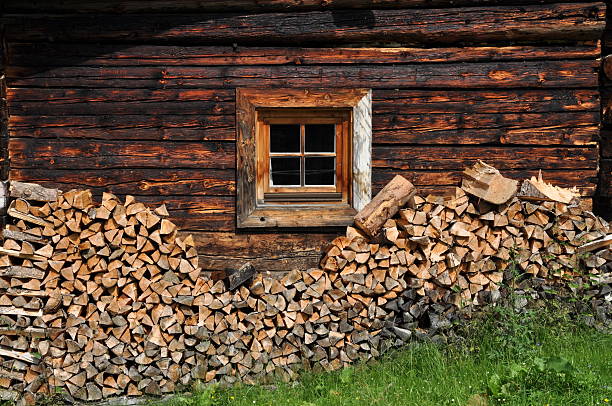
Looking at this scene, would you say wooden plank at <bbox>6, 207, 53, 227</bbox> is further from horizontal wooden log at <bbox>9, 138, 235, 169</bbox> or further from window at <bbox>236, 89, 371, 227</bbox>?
window at <bbox>236, 89, 371, 227</bbox>

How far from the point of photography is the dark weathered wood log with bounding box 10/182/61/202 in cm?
516

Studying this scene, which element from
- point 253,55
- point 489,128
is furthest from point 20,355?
point 489,128

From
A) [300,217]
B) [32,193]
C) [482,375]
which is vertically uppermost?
[32,193]

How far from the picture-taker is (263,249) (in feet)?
17.9

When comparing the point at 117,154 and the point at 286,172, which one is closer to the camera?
the point at 117,154

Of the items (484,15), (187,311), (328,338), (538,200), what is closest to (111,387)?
(187,311)

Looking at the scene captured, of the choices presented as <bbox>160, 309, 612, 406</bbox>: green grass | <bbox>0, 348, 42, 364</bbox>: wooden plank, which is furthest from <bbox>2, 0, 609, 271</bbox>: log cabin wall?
<bbox>0, 348, 42, 364</bbox>: wooden plank

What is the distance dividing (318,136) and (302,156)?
258 millimetres

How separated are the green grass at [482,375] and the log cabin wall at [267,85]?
4.02ft

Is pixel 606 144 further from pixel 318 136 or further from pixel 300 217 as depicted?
pixel 300 217

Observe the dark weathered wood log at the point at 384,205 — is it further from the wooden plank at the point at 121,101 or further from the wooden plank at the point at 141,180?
the wooden plank at the point at 121,101

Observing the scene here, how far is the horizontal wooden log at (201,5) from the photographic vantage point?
17.5ft

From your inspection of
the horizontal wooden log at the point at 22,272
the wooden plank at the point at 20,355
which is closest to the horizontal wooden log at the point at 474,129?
the horizontal wooden log at the point at 22,272

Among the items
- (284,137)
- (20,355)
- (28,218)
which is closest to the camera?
(20,355)
